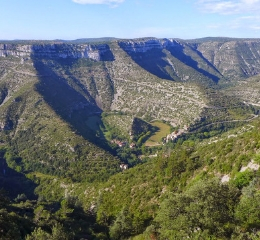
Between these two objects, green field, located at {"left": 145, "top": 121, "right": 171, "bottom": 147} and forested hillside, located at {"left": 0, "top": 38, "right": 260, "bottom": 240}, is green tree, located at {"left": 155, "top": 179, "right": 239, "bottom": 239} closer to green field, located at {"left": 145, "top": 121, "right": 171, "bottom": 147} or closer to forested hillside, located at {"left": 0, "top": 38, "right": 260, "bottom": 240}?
forested hillside, located at {"left": 0, "top": 38, "right": 260, "bottom": 240}

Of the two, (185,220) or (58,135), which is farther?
(58,135)

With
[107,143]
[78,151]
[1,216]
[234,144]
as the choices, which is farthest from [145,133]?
[1,216]

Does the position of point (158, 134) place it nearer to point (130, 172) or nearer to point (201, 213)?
point (130, 172)

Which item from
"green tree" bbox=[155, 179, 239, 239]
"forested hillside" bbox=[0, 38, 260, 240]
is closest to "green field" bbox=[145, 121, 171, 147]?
"forested hillside" bbox=[0, 38, 260, 240]

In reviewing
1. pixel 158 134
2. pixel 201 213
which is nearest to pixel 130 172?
pixel 201 213

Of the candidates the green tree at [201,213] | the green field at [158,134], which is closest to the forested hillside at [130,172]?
the green tree at [201,213]

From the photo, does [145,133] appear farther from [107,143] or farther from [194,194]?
[194,194]

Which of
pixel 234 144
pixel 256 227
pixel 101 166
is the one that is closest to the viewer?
pixel 256 227

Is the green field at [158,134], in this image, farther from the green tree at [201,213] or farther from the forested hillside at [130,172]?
the green tree at [201,213]

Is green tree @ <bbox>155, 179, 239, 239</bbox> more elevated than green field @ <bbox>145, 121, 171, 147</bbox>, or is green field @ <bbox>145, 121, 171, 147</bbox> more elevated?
green tree @ <bbox>155, 179, 239, 239</bbox>
